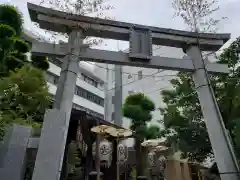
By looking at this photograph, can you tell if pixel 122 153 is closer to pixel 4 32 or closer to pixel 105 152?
pixel 105 152

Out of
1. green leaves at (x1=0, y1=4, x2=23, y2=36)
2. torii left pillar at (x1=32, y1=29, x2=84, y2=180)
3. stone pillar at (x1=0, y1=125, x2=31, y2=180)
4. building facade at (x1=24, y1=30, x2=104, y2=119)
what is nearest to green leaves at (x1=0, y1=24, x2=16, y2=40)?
green leaves at (x1=0, y1=4, x2=23, y2=36)

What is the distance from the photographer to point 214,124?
5664 mm

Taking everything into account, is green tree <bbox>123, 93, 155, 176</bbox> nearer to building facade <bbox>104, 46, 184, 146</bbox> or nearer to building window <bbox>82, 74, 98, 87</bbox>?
building facade <bbox>104, 46, 184, 146</bbox>

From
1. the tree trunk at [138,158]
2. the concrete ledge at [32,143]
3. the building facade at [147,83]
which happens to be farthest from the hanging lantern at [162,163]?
the building facade at [147,83]

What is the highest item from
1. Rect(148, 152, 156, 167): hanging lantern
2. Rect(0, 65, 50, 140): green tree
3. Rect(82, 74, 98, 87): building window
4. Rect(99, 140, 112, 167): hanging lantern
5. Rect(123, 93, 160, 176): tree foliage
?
Rect(82, 74, 98, 87): building window

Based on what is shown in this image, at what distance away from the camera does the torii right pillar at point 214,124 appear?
5219mm

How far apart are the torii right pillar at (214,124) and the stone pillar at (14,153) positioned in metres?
3.67

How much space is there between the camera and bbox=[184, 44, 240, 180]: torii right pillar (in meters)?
5.22

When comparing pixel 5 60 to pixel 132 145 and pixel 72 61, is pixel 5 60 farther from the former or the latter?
pixel 132 145

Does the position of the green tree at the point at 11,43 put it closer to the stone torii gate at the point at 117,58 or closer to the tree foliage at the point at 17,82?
the tree foliage at the point at 17,82

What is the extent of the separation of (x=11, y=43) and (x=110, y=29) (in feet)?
14.2

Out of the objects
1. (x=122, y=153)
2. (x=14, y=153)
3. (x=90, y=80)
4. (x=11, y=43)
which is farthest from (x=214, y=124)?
(x=90, y=80)

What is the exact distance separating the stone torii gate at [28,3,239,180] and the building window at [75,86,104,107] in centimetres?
1937

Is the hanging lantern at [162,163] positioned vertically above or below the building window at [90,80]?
below
